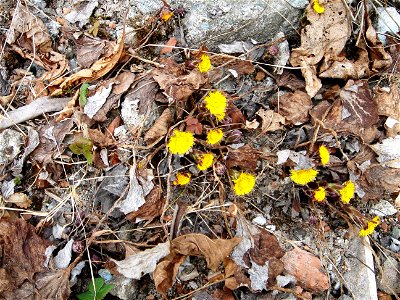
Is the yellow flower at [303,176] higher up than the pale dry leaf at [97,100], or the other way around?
the pale dry leaf at [97,100]

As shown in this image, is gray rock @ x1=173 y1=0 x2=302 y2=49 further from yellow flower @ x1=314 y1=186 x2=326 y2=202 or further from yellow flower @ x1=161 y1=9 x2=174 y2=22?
Result: yellow flower @ x1=314 y1=186 x2=326 y2=202

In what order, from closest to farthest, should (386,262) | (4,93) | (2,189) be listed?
(2,189), (4,93), (386,262)

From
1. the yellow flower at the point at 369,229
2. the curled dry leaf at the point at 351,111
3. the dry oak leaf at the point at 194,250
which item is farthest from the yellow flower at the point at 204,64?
the yellow flower at the point at 369,229

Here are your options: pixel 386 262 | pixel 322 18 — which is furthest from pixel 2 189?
pixel 386 262

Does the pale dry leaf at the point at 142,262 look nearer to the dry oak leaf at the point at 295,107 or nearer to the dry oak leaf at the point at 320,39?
the dry oak leaf at the point at 295,107

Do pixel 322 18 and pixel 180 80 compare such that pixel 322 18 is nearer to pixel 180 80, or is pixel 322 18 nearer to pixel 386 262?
pixel 180 80

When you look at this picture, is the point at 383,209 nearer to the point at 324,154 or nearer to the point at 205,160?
the point at 324,154

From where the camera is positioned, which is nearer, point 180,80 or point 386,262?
point 180,80
